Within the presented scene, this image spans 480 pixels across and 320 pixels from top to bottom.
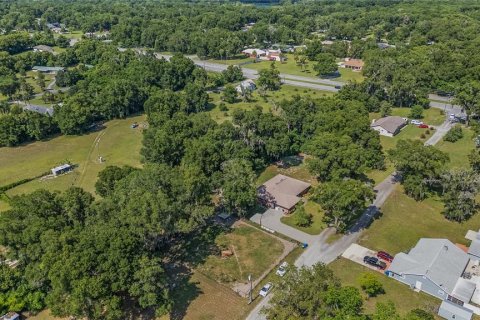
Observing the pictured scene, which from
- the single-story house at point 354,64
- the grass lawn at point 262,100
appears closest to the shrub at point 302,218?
the grass lawn at point 262,100

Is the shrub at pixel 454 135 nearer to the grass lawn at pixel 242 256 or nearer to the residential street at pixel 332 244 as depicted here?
the residential street at pixel 332 244

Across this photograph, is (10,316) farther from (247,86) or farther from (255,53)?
(255,53)

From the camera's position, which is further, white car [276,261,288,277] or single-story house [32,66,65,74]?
single-story house [32,66,65,74]

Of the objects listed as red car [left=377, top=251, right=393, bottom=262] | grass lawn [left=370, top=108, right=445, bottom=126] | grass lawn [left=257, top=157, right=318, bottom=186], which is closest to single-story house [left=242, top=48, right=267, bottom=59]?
grass lawn [left=370, top=108, right=445, bottom=126]

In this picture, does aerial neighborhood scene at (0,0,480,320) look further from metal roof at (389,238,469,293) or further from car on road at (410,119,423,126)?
car on road at (410,119,423,126)

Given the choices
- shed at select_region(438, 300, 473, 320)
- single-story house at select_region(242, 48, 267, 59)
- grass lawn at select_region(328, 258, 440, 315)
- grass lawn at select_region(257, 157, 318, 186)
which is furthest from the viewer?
single-story house at select_region(242, 48, 267, 59)

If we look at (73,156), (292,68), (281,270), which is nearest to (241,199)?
(281,270)

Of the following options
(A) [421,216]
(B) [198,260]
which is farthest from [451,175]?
(B) [198,260]
